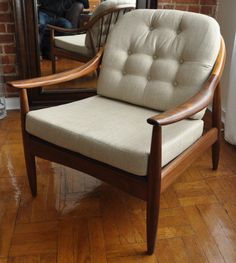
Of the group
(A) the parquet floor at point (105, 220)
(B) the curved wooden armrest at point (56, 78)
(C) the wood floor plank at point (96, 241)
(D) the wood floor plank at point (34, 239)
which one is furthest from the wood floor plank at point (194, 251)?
(B) the curved wooden armrest at point (56, 78)

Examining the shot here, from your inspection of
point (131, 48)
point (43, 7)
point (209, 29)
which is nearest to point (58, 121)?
point (131, 48)

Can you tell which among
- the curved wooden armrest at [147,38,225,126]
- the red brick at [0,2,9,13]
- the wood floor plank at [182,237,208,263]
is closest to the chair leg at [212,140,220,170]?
the curved wooden armrest at [147,38,225,126]

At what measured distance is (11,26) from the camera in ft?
7.79

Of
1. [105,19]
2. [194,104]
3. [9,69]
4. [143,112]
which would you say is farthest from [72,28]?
[194,104]

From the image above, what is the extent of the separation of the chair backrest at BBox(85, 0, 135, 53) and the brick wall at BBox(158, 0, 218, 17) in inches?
9.8

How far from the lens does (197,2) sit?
2477mm

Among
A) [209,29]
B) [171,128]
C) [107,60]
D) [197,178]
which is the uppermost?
[209,29]

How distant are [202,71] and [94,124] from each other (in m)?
0.53

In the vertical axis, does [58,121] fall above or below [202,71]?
below

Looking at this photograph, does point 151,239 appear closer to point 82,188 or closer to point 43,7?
point 82,188

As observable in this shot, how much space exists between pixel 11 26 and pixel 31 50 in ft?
0.69

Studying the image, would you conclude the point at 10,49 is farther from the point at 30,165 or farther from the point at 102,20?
the point at 30,165

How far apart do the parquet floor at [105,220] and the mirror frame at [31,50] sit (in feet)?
2.75

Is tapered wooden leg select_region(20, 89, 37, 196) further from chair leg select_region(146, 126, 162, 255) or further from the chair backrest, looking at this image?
the chair backrest
